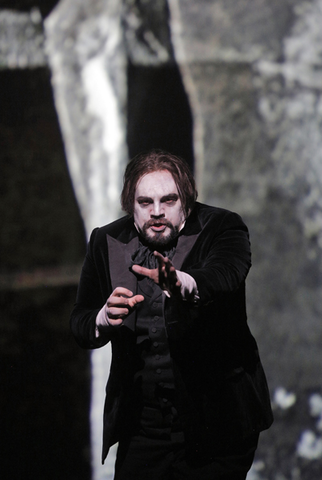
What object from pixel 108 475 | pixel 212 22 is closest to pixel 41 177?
pixel 212 22

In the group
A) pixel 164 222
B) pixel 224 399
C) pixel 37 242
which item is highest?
pixel 164 222

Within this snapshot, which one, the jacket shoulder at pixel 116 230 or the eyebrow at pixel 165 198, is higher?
the eyebrow at pixel 165 198

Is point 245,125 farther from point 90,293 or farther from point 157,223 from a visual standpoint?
point 90,293

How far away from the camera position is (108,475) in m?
2.06

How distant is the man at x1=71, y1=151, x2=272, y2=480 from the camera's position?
138 cm

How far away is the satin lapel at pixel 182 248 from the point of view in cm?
141

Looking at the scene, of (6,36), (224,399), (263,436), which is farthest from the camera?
(263,436)

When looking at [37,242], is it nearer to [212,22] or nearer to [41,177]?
[41,177]

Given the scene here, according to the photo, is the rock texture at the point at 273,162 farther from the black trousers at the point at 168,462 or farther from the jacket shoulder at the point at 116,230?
the black trousers at the point at 168,462

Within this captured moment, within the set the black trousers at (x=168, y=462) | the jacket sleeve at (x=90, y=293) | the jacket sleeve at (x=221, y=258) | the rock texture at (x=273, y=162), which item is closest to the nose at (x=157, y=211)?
the jacket sleeve at (x=221, y=258)

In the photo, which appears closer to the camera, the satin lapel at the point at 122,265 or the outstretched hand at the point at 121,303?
the outstretched hand at the point at 121,303

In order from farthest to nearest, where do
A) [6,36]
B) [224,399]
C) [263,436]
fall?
[263,436]
[6,36]
[224,399]

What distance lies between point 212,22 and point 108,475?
1858 millimetres

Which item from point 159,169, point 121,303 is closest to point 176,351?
point 121,303
